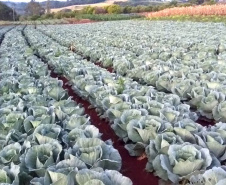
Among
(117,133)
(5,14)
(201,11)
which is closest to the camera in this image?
(117,133)

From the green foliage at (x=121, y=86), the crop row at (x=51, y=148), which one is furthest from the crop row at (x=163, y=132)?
the crop row at (x=51, y=148)

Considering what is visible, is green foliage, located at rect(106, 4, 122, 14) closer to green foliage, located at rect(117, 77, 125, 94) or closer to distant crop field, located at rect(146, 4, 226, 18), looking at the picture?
distant crop field, located at rect(146, 4, 226, 18)

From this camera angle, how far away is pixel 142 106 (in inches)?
157

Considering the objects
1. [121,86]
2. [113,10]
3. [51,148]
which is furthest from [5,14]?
[51,148]

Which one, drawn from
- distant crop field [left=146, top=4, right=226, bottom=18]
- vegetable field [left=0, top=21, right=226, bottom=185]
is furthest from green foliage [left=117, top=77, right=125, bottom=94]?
distant crop field [left=146, top=4, right=226, bottom=18]

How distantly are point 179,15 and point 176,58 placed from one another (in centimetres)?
2613

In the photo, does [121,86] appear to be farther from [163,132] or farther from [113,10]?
[113,10]

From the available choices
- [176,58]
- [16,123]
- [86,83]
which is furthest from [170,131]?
[176,58]

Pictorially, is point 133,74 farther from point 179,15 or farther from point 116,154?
point 179,15

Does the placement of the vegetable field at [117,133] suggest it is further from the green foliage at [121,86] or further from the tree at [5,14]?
the tree at [5,14]

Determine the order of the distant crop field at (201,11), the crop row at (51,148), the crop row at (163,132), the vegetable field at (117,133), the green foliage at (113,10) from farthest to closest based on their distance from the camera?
1. the green foliage at (113,10)
2. the distant crop field at (201,11)
3. the crop row at (163,132)
4. the vegetable field at (117,133)
5. the crop row at (51,148)

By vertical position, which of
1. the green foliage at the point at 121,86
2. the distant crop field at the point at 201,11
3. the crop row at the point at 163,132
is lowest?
the crop row at the point at 163,132

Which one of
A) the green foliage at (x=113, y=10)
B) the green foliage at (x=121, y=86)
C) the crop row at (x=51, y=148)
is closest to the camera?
the crop row at (x=51, y=148)

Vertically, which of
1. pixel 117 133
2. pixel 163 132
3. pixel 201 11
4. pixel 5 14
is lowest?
pixel 117 133
